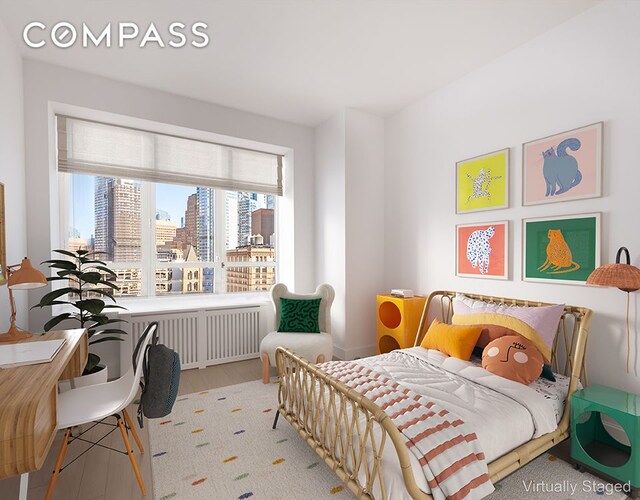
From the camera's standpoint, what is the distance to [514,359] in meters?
2.15

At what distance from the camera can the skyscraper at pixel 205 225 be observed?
13.5 ft

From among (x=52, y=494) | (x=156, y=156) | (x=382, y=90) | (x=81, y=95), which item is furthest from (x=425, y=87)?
(x=52, y=494)

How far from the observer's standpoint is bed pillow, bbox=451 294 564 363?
2279 mm

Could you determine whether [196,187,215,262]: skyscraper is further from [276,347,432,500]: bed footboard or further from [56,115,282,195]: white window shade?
[276,347,432,500]: bed footboard

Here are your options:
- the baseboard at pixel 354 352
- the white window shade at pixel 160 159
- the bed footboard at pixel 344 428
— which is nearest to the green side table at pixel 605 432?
the bed footboard at pixel 344 428

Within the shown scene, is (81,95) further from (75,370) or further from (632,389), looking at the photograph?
(632,389)

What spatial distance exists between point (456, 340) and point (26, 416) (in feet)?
8.05

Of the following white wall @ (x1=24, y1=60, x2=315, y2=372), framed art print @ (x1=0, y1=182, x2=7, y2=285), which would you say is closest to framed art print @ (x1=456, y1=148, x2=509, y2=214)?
white wall @ (x1=24, y1=60, x2=315, y2=372)

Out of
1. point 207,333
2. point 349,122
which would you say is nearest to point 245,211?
point 207,333

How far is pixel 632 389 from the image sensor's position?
7.04 ft

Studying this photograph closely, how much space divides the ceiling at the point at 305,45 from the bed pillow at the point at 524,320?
2.12 m

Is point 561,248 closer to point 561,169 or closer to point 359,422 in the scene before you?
point 561,169

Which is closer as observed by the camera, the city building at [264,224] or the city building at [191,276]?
the city building at [191,276]

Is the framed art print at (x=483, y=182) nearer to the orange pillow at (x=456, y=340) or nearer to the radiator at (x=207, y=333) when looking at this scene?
the orange pillow at (x=456, y=340)
